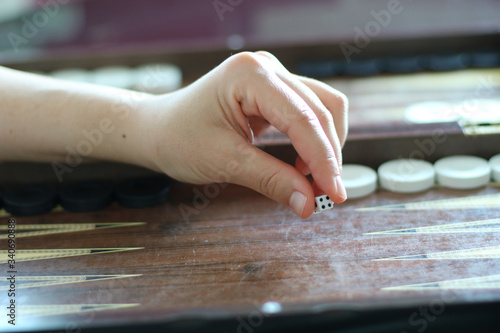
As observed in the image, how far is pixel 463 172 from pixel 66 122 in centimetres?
86

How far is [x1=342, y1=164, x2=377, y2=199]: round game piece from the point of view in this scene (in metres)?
1.12

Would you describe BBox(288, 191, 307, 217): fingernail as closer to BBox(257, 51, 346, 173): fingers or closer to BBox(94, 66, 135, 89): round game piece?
BBox(257, 51, 346, 173): fingers

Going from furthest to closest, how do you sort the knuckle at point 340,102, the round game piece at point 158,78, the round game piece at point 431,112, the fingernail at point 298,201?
→ the round game piece at point 158,78, the round game piece at point 431,112, the knuckle at point 340,102, the fingernail at point 298,201

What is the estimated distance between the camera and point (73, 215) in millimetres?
1118

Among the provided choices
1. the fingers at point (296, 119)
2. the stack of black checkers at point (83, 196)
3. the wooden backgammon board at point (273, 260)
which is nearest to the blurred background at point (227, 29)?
the wooden backgammon board at point (273, 260)

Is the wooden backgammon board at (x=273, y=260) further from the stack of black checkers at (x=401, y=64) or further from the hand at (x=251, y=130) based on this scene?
the stack of black checkers at (x=401, y=64)

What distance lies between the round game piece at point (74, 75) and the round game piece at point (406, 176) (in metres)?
1.21

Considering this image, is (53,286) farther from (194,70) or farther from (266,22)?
(266,22)

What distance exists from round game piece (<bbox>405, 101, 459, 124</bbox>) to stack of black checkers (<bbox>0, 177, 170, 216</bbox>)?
667 mm

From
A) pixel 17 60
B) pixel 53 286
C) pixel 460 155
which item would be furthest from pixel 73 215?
pixel 17 60

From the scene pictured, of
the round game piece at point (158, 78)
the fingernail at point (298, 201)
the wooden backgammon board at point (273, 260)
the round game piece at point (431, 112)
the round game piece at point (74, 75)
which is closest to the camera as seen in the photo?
the wooden backgammon board at point (273, 260)

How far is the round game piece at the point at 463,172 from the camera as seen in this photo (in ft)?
3.67

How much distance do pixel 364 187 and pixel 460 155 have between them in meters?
0.27

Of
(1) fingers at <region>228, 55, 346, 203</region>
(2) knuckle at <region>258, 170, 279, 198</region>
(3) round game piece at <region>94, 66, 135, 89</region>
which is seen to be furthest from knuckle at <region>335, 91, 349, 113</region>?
(3) round game piece at <region>94, 66, 135, 89</region>
